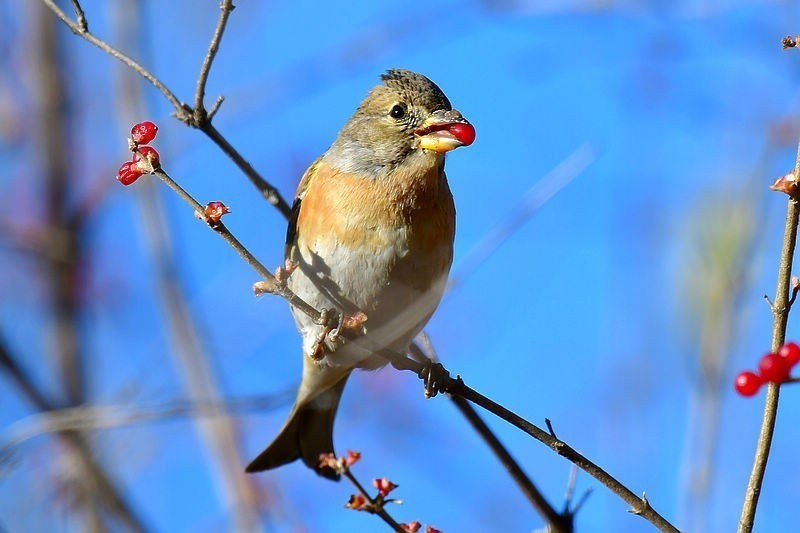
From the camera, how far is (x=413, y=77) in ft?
14.3

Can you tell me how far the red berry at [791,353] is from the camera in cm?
237

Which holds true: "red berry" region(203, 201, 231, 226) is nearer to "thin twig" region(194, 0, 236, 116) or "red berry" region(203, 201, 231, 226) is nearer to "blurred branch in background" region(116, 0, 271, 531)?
"thin twig" region(194, 0, 236, 116)

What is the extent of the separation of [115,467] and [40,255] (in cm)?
167

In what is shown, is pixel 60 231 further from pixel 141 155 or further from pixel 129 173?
pixel 141 155

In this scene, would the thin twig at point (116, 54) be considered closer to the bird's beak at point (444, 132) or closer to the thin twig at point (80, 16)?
the thin twig at point (80, 16)

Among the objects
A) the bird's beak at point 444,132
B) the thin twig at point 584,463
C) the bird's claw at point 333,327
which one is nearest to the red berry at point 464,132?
the bird's beak at point 444,132

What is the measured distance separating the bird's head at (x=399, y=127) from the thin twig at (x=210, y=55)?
0.84 m

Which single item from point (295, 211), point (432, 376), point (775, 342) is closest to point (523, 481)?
point (432, 376)

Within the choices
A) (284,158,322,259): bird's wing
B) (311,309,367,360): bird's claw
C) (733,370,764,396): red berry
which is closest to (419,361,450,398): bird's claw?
(311,309,367,360): bird's claw

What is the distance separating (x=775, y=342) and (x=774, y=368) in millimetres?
145

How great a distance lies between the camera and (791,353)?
239cm

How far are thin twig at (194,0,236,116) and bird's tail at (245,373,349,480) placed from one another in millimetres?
1670

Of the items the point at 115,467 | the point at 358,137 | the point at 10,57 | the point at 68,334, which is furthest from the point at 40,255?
the point at 358,137

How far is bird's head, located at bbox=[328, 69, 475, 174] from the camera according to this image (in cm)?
402
